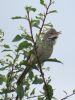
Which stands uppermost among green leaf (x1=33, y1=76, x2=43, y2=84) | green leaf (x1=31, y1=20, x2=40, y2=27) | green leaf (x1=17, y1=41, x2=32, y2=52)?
green leaf (x1=31, y1=20, x2=40, y2=27)

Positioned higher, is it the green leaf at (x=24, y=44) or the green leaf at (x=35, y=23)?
the green leaf at (x=35, y=23)

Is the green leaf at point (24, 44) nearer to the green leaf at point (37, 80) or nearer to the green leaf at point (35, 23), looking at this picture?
the green leaf at point (35, 23)

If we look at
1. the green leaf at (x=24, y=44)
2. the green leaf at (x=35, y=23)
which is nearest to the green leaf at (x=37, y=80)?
the green leaf at (x=24, y=44)

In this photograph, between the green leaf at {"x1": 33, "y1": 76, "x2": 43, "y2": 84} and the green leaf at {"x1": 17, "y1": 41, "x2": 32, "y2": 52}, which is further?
the green leaf at {"x1": 33, "y1": 76, "x2": 43, "y2": 84}

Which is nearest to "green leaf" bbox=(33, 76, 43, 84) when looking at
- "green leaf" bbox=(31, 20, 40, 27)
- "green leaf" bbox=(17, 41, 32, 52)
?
"green leaf" bbox=(17, 41, 32, 52)

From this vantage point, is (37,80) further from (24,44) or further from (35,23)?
(35,23)

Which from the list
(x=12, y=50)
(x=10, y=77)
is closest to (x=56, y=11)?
(x=12, y=50)

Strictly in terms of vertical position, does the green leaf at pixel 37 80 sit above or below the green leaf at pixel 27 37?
below

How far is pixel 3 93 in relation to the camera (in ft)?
11.3

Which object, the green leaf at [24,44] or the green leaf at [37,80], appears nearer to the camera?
the green leaf at [24,44]

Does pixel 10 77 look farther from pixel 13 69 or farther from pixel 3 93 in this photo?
pixel 3 93

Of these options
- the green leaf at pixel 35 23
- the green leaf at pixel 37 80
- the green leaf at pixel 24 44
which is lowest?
the green leaf at pixel 37 80

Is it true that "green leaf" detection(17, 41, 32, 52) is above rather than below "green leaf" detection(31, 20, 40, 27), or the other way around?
below

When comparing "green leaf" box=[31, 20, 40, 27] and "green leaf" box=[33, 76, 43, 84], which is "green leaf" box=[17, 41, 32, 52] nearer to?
"green leaf" box=[31, 20, 40, 27]
